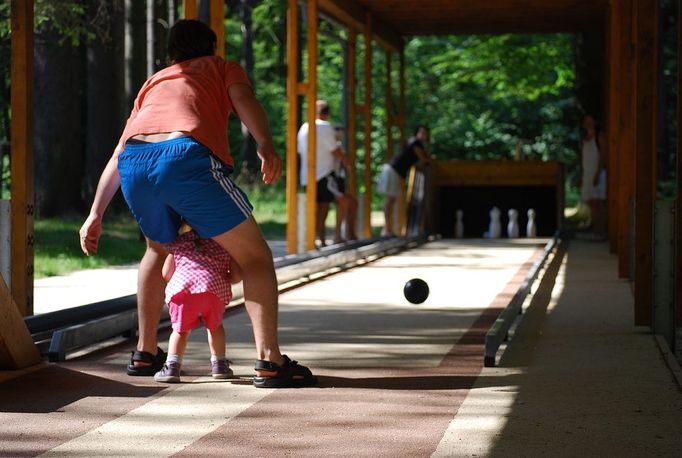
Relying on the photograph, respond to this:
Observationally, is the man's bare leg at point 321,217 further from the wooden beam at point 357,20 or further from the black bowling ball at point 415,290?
the black bowling ball at point 415,290

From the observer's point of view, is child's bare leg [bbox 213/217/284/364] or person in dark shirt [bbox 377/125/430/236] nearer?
child's bare leg [bbox 213/217/284/364]

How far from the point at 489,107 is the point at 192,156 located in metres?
39.9

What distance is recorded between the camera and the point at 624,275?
14.2m

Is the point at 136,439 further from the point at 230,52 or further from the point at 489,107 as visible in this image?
the point at 230,52

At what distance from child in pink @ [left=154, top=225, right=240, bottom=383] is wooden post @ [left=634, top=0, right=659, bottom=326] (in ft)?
12.1

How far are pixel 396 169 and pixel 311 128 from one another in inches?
229

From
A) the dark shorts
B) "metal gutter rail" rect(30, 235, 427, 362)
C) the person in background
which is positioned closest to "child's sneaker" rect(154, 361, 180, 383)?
"metal gutter rail" rect(30, 235, 427, 362)

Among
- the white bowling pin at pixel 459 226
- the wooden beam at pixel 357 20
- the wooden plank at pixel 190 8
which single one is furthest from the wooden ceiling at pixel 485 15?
the wooden plank at pixel 190 8

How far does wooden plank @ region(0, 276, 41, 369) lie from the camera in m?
7.12

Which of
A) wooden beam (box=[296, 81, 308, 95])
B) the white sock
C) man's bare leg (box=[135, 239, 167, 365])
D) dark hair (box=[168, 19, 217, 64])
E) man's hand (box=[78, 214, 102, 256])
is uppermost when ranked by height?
wooden beam (box=[296, 81, 308, 95])

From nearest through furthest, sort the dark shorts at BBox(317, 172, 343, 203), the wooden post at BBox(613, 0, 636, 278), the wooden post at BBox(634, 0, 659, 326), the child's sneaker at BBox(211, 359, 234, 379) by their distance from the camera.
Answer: the child's sneaker at BBox(211, 359, 234, 379), the wooden post at BBox(634, 0, 659, 326), the wooden post at BBox(613, 0, 636, 278), the dark shorts at BBox(317, 172, 343, 203)

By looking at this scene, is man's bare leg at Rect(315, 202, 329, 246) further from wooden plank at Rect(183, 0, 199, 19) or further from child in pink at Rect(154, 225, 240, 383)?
child in pink at Rect(154, 225, 240, 383)

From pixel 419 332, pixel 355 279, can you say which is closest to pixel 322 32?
pixel 355 279

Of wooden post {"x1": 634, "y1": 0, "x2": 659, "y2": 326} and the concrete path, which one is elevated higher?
wooden post {"x1": 634, "y1": 0, "x2": 659, "y2": 326}
